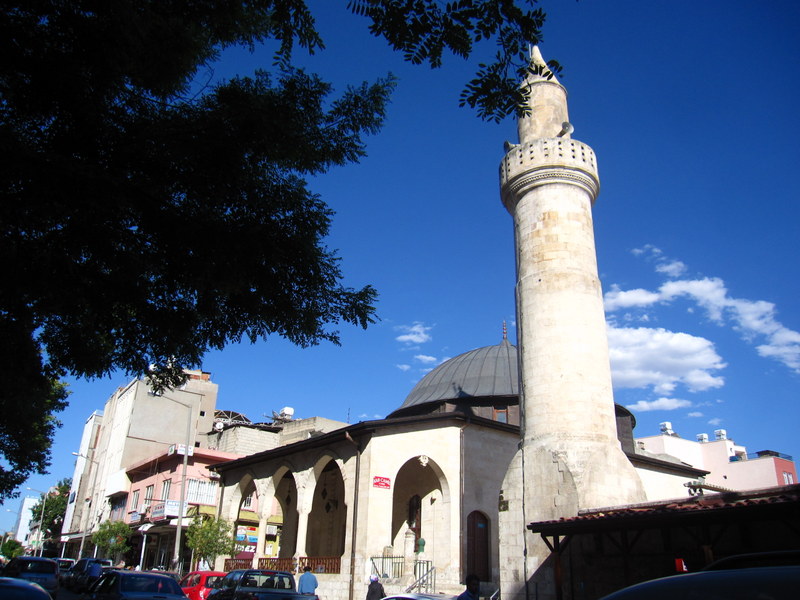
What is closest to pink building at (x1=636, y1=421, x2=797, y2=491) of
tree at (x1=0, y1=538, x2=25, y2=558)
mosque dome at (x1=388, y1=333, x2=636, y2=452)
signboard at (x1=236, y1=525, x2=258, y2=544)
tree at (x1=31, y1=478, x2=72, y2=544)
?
mosque dome at (x1=388, y1=333, x2=636, y2=452)

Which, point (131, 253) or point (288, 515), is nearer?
point (131, 253)

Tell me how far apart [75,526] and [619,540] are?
56.1m

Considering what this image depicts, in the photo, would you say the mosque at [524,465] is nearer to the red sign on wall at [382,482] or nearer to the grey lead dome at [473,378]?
the red sign on wall at [382,482]

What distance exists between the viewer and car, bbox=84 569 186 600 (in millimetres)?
9398


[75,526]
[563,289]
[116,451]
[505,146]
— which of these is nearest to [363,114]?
A: [563,289]

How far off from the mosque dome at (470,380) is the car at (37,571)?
47.4 ft

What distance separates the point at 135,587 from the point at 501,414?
17.4 meters

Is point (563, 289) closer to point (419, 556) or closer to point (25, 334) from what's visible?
point (419, 556)

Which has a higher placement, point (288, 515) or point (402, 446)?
point (402, 446)

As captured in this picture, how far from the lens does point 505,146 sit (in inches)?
766

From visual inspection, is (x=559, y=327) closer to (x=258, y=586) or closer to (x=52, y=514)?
(x=258, y=586)

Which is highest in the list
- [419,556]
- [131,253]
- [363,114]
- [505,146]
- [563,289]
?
[505,146]

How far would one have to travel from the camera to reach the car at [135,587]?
9398 millimetres

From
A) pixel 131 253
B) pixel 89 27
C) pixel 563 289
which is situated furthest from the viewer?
pixel 563 289
